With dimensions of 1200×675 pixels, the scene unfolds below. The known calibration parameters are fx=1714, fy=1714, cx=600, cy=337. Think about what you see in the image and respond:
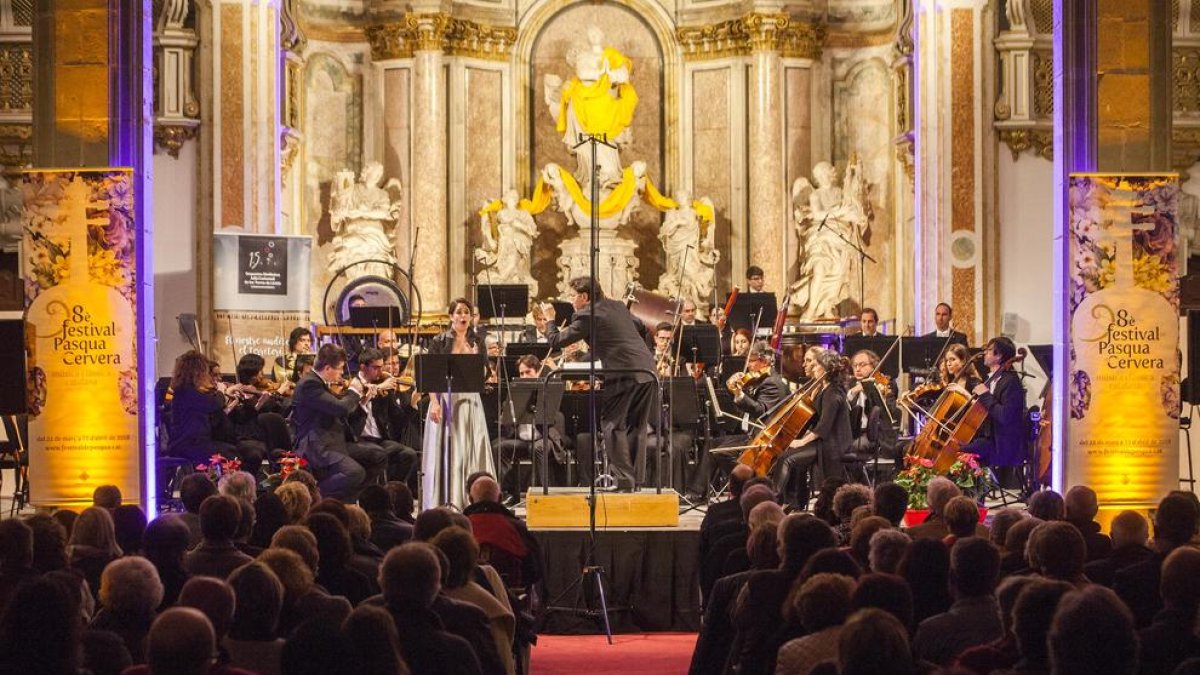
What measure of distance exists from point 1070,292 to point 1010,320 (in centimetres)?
615

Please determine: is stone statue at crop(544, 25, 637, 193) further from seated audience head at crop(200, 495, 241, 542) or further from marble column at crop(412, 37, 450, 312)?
seated audience head at crop(200, 495, 241, 542)

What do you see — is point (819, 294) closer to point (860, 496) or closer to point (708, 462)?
point (708, 462)

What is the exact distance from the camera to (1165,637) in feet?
17.0

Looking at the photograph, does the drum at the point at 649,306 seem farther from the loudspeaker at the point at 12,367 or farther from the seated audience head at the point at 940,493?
the seated audience head at the point at 940,493

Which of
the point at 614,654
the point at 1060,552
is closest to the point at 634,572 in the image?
the point at 614,654

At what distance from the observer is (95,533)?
7254mm

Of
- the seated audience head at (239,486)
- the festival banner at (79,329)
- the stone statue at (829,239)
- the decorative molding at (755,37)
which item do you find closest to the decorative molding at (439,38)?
the decorative molding at (755,37)

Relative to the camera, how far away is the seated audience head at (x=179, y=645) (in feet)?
14.2

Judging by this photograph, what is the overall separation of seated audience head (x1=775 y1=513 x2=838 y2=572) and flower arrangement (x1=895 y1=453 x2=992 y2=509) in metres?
4.69

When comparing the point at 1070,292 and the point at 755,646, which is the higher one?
the point at 1070,292

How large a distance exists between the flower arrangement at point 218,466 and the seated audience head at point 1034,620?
7.81 meters

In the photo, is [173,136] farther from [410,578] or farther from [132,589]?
[410,578]

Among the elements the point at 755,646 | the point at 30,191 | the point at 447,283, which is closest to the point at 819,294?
the point at 447,283

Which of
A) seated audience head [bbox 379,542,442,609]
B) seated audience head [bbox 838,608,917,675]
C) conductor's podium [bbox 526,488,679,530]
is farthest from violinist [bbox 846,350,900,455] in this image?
seated audience head [bbox 838,608,917,675]
